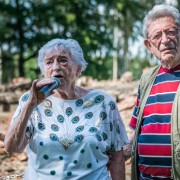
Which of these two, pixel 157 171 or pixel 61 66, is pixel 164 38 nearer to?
pixel 61 66

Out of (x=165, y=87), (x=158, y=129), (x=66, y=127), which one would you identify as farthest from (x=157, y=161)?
(x=66, y=127)

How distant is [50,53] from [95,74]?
57.8ft

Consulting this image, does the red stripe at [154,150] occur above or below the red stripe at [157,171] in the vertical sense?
above

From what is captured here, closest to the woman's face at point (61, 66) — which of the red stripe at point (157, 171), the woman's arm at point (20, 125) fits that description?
the woman's arm at point (20, 125)

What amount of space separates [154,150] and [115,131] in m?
0.27

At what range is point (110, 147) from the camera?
2416 millimetres

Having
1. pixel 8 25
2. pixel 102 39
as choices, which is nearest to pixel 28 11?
pixel 8 25

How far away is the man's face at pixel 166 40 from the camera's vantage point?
245cm

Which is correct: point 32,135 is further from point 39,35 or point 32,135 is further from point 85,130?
point 39,35

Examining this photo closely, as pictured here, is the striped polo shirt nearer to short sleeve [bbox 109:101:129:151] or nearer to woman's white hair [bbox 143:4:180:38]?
short sleeve [bbox 109:101:129:151]

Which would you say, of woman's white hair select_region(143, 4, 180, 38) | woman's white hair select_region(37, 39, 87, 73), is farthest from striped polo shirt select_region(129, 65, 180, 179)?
woman's white hair select_region(37, 39, 87, 73)

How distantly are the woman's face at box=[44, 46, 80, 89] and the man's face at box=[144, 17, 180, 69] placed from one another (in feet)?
1.80

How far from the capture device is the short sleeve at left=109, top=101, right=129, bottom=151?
7.94 feet

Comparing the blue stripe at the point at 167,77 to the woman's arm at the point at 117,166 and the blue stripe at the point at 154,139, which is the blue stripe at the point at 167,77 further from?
the woman's arm at the point at 117,166
